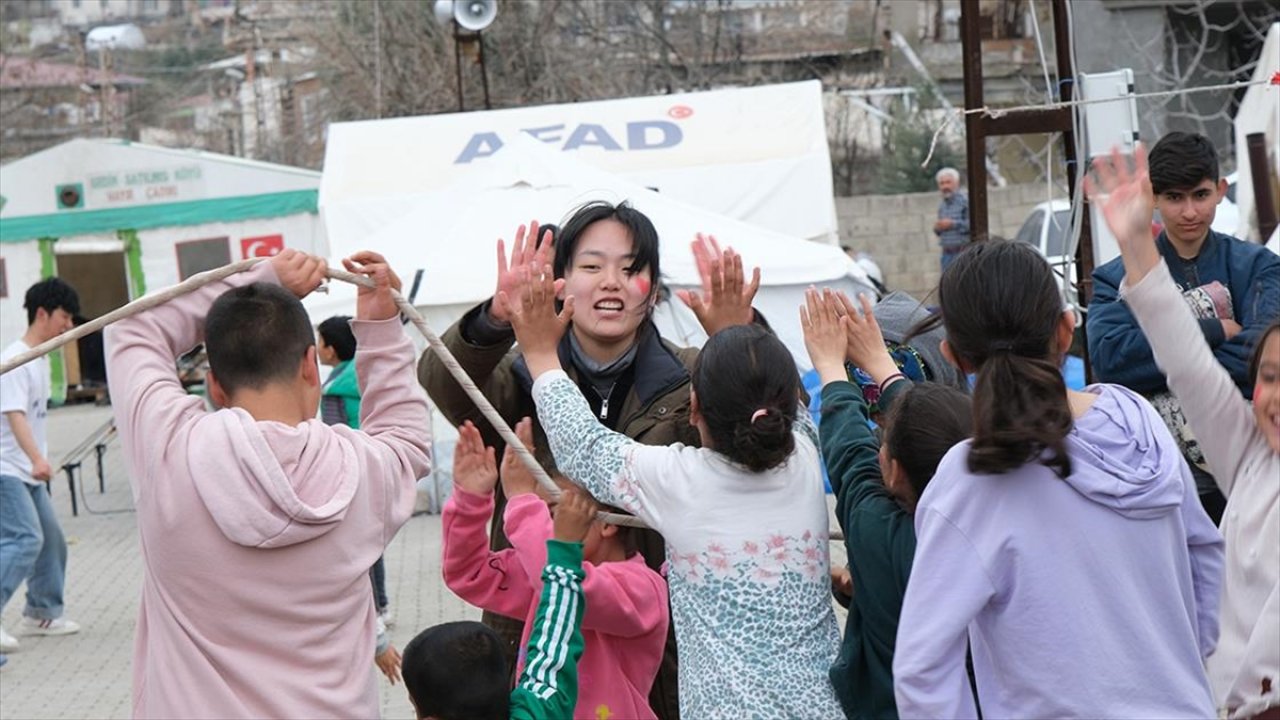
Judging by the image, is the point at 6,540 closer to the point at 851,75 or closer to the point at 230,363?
the point at 230,363

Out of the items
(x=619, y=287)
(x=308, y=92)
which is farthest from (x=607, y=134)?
(x=308, y=92)

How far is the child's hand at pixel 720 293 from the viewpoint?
157 inches

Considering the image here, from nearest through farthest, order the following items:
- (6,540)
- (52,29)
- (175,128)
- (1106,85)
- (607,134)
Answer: (1106,85), (6,540), (607,134), (175,128), (52,29)

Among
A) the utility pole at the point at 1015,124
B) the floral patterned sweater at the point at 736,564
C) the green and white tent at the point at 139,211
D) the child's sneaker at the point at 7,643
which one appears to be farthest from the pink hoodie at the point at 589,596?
the green and white tent at the point at 139,211

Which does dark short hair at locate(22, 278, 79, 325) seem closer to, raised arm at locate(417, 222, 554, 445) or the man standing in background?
raised arm at locate(417, 222, 554, 445)

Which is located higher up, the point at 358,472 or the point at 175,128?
the point at 175,128

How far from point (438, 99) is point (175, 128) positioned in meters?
19.2

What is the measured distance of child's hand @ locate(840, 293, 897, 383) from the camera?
3.84 meters

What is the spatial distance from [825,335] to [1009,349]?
1.91 ft

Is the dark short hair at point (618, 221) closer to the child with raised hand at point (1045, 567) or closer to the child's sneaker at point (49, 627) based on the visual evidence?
the child with raised hand at point (1045, 567)

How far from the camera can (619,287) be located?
4.21 metres

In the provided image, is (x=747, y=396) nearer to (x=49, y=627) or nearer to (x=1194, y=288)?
(x=1194, y=288)

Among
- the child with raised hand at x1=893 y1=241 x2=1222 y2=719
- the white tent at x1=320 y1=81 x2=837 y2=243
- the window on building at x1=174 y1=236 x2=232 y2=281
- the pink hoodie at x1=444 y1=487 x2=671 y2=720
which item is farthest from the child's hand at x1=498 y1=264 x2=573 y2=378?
the window on building at x1=174 y1=236 x2=232 y2=281

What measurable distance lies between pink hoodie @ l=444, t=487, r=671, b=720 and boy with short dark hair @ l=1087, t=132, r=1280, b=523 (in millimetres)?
1567
